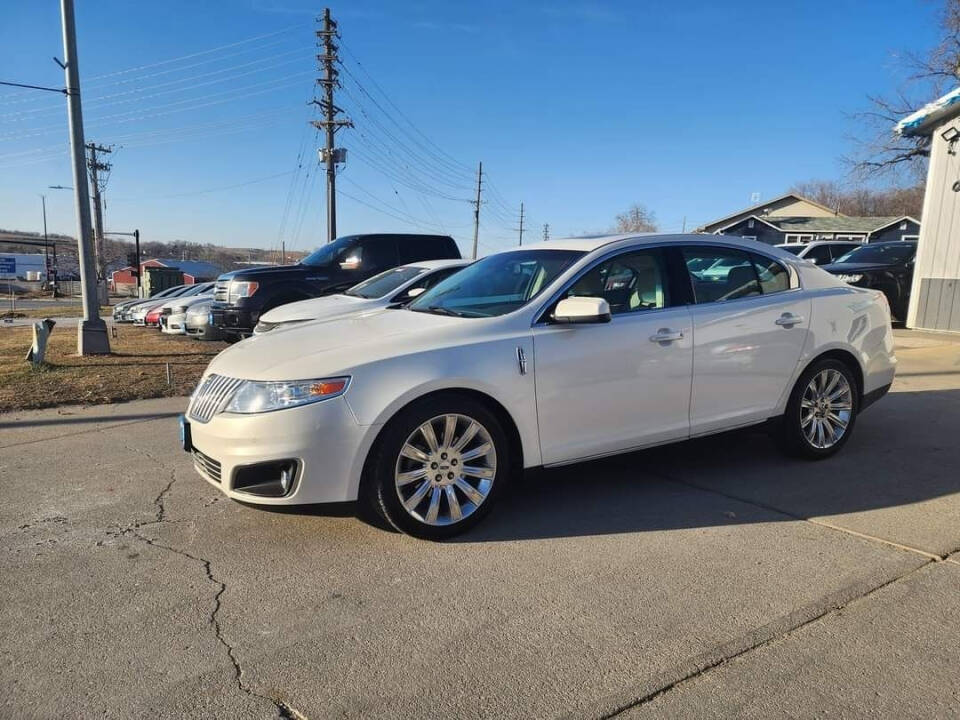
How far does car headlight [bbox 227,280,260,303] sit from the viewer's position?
34.0ft

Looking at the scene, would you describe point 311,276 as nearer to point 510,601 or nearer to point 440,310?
point 440,310

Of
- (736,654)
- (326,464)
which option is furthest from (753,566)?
(326,464)

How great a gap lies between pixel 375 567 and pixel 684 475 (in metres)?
2.45

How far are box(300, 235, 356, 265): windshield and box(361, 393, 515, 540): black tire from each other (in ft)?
26.3

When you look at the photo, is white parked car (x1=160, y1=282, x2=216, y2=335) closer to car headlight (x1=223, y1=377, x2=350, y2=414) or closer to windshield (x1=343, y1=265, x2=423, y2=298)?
windshield (x1=343, y1=265, x2=423, y2=298)

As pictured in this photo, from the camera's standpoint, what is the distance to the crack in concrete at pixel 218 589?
237 centimetres

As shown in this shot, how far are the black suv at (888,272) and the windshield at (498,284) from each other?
1028 centimetres

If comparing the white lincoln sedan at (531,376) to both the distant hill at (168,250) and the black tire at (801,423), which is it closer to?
the black tire at (801,423)

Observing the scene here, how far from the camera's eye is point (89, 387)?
7.94 meters

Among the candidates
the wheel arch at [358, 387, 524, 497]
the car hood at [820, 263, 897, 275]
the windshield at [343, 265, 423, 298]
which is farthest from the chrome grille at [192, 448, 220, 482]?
the car hood at [820, 263, 897, 275]

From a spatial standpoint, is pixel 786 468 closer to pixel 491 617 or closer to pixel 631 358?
pixel 631 358

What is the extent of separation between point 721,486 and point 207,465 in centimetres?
322

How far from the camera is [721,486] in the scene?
4.63 meters

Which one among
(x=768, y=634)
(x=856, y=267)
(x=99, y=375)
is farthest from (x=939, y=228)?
(x=99, y=375)
